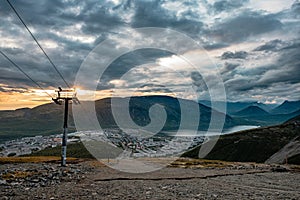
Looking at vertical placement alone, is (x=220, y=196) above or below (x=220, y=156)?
above

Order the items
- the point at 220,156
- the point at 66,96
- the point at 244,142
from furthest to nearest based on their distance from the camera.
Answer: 1. the point at 244,142
2. the point at 220,156
3. the point at 66,96

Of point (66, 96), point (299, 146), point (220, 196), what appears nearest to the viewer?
point (220, 196)

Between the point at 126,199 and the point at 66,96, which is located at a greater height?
the point at 66,96

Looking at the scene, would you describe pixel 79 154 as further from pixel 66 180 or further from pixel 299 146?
pixel 66 180

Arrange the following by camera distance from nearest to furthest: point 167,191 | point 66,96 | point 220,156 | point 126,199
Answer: point 126,199
point 167,191
point 66,96
point 220,156

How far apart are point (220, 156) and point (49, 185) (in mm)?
159504

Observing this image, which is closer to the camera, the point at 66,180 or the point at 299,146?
the point at 66,180

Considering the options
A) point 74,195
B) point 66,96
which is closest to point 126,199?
point 74,195

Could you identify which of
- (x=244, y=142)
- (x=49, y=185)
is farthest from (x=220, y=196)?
(x=244, y=142)

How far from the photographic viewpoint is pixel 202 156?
591 ft

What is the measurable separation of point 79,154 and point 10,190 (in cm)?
16390

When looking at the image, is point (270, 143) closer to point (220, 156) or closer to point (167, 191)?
point (220, 156)

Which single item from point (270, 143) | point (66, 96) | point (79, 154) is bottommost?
point (79, 154)

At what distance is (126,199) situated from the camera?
66.2ft
